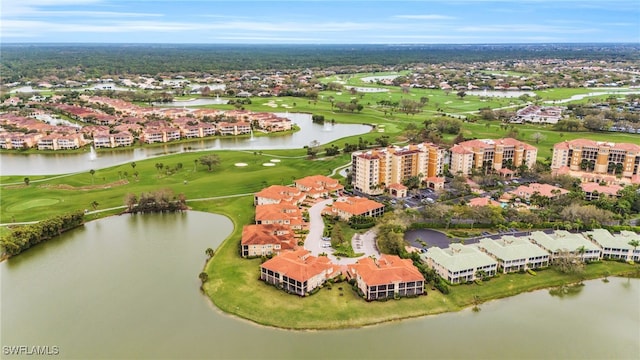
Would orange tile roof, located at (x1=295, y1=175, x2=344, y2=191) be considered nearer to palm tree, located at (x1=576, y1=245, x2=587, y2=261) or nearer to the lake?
palm tree, located at (x1=576, y1=245, x2=587, y2=261)

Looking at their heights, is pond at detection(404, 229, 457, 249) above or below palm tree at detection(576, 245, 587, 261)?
below

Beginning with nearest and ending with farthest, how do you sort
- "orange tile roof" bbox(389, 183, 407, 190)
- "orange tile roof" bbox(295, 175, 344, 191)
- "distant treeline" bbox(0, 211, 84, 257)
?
"distant treeline" bbox(0, 211, 84, 257), "orange tile roof" bbox(389, 183, 407, 190), "orange tile roof" bbox(295, 175, 344, 191)

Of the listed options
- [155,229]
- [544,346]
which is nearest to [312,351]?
[544,346]

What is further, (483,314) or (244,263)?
(244,263)

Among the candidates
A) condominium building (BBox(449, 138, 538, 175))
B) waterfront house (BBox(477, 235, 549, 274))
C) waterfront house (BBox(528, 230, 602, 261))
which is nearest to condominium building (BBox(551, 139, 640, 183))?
condominium building (BBox(449, 138, 538, 175))

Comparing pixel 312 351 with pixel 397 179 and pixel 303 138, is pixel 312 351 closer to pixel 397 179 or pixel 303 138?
pixel 397 179

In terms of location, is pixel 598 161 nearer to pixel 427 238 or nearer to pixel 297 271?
pixel 427 238

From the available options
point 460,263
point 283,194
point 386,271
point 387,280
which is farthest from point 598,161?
point 387,280

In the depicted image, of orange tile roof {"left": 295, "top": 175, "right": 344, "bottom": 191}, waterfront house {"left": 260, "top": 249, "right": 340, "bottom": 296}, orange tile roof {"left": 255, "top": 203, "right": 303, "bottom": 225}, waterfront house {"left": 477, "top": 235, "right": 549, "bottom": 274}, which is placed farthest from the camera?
orange tile roof {"left": 295, "top": 175, "right": 344, "bottom": 191}
